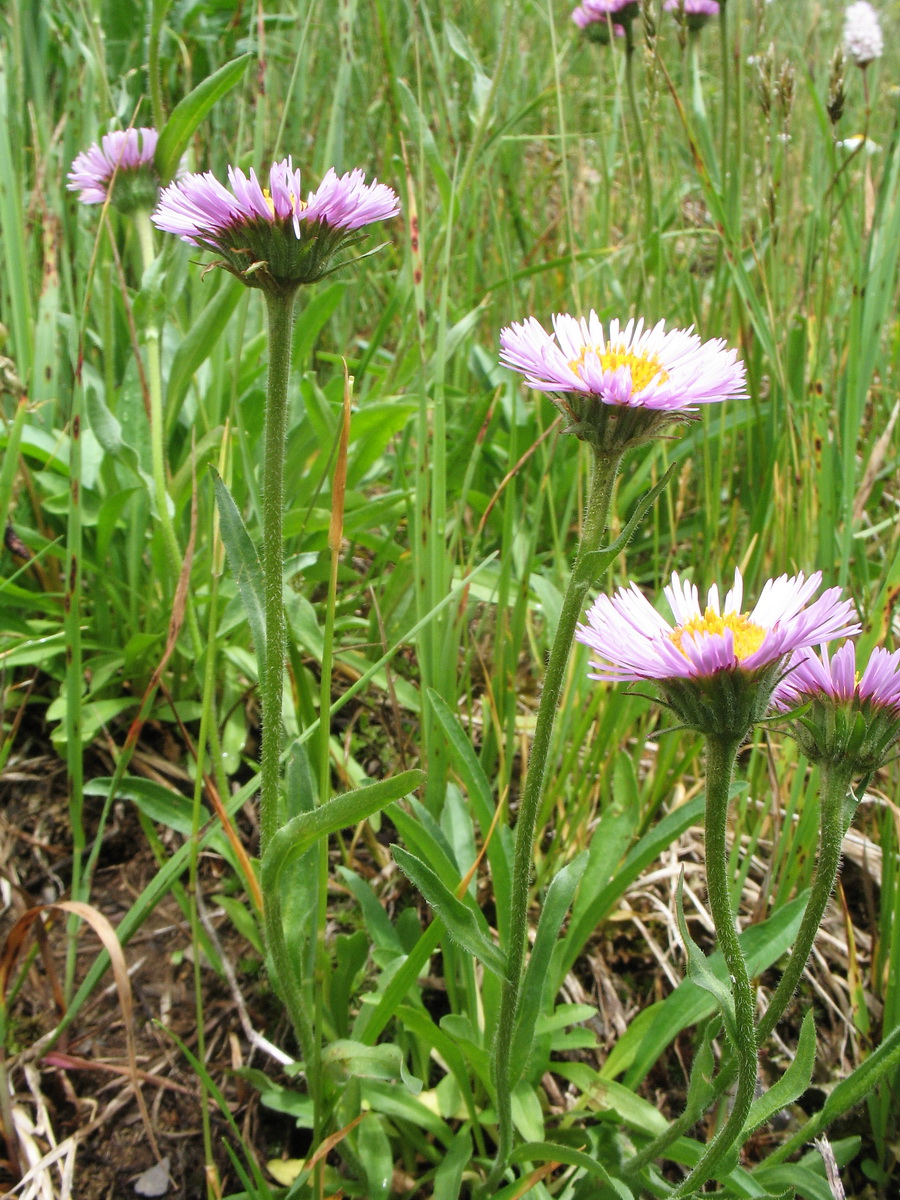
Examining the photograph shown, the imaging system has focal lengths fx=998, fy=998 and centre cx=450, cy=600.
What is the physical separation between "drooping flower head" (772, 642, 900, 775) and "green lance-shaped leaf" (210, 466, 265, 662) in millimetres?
554

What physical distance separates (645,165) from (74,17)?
1594 millimetres

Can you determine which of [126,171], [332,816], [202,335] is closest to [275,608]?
[332,816]

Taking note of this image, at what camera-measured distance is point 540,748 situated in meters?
0.92

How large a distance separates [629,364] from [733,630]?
27cm

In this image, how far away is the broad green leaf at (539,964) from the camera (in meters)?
1.06

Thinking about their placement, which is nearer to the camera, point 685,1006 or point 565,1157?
point 565,1157

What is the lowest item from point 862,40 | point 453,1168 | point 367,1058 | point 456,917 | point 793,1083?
point 453,1168

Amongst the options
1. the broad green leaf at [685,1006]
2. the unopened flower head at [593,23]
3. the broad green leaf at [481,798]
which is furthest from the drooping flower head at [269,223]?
the unopened flower head at [593,23]

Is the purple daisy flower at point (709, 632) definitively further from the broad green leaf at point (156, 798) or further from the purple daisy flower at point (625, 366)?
the broad green leaf at point (156, 798)

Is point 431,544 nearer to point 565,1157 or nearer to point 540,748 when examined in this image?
point 540,748

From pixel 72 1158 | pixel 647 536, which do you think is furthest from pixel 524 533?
pixel 72 1158

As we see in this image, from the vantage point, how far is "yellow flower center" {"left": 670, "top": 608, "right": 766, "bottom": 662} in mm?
869

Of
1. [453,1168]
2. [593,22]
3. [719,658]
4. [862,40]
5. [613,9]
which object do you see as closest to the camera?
[719,658]

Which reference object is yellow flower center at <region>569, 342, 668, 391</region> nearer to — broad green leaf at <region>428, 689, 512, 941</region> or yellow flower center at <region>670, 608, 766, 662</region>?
yellow flower center at <region>670, 608, 766, 662</region>
